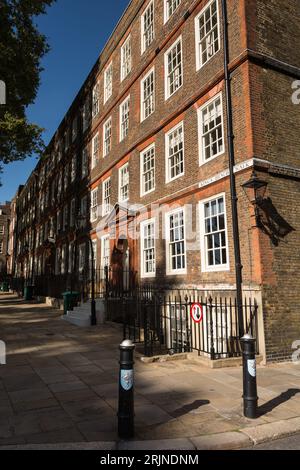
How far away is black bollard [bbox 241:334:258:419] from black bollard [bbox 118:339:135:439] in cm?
162

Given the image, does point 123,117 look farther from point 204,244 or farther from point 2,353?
point 2,353

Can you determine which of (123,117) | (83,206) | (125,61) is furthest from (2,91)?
(83,206)

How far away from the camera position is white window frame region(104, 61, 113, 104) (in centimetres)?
2091

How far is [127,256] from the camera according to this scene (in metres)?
17.3

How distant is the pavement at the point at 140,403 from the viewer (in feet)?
14.5

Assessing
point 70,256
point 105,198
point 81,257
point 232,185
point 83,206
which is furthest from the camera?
point 70,256

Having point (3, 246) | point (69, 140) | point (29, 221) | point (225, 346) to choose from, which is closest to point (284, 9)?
point (225, 346)

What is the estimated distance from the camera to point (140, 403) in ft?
18.9

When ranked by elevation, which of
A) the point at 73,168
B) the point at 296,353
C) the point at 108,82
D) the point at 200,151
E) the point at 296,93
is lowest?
the point at 296,353

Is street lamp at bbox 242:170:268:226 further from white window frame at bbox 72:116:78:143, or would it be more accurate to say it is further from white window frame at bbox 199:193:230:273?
white window frame at bbox 72:116:78:143

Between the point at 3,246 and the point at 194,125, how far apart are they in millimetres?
57773

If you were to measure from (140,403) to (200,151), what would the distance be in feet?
27.5

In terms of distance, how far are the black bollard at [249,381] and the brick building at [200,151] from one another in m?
3.91

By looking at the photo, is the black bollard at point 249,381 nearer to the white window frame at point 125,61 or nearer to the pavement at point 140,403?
the pavement at point 140,403
